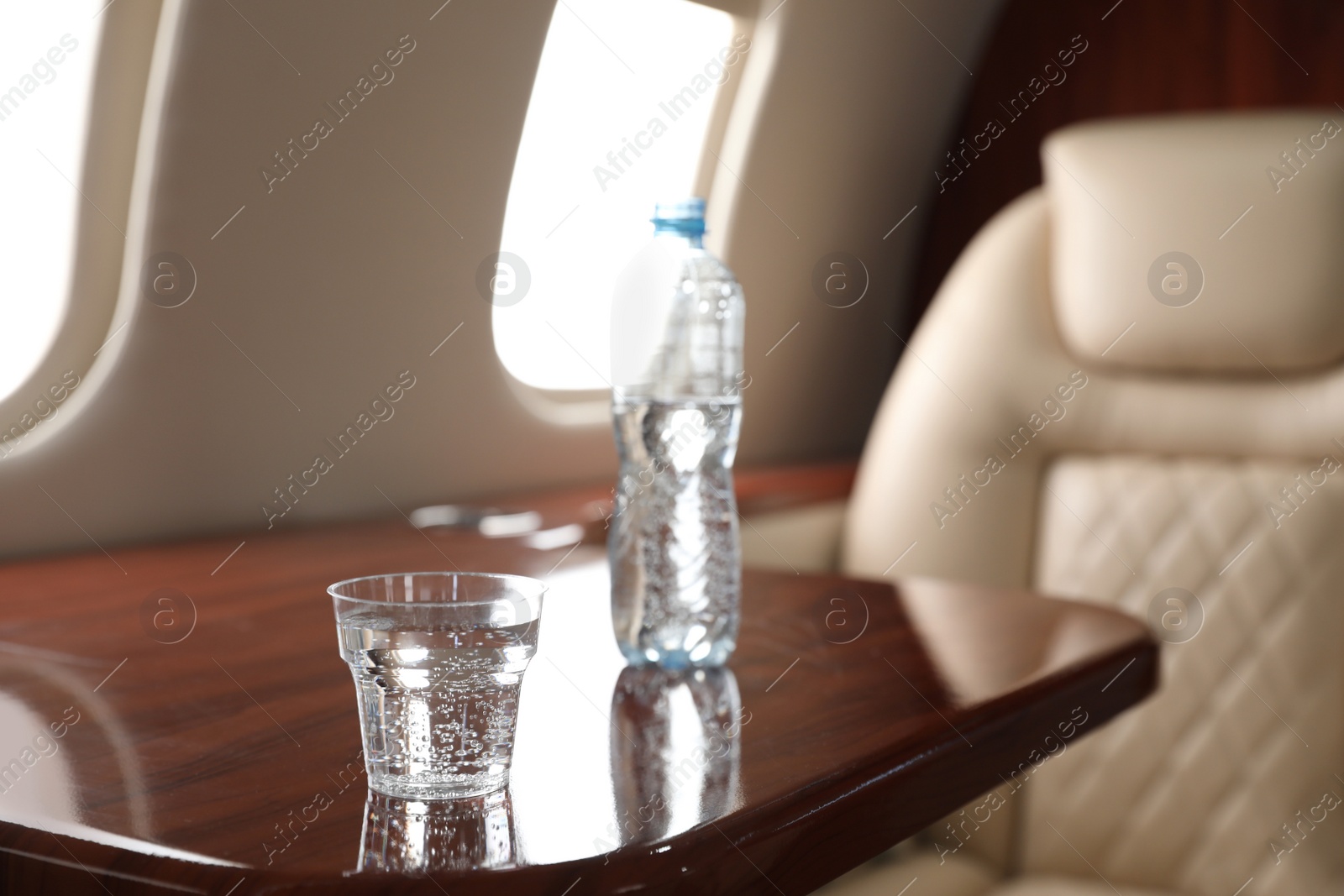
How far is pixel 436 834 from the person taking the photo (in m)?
0.54

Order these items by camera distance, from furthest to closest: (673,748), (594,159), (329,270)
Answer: (594,159) < (329,270) < (673,748)

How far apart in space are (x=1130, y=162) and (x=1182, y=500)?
0.46 metres

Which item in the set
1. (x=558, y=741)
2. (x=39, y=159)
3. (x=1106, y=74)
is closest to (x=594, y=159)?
(x=39, y=159)

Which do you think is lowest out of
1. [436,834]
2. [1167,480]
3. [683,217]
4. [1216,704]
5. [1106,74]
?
[436,834]

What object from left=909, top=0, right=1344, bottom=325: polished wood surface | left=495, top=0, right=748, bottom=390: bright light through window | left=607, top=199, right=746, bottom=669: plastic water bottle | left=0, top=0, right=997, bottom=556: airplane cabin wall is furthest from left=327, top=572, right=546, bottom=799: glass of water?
left=909, top=0, right=1344, bottom=325: polished wood surface

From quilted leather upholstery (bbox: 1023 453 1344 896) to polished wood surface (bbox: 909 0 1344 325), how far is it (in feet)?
4.36

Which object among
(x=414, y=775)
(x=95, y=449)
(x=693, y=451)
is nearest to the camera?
(x=414, y=775)

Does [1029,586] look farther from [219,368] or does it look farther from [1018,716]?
[219,368]

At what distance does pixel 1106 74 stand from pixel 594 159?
125cm

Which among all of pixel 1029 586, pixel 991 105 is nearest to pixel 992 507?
pixel 1029 586

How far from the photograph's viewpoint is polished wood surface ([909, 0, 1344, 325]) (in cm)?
256

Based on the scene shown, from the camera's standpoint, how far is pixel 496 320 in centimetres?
207

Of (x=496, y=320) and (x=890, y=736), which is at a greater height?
(x=496, y=320)

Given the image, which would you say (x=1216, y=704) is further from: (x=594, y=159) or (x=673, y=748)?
(x=594, y=159)
